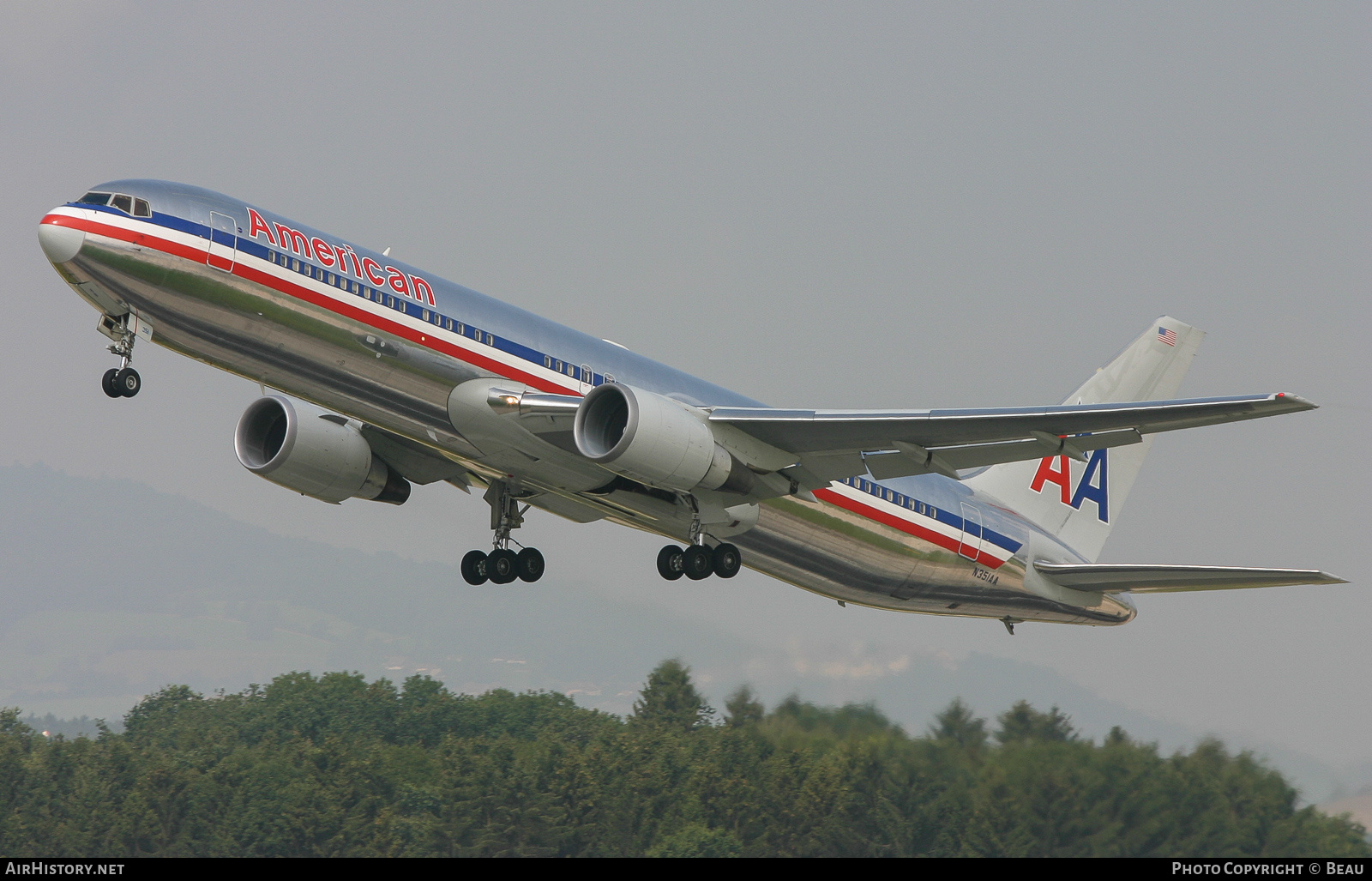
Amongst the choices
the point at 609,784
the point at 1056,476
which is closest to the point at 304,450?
the point at 1056,476

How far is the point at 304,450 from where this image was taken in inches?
1047

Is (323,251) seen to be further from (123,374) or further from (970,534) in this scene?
(970,534)

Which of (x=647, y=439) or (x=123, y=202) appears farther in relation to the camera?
(x=647, y=439)

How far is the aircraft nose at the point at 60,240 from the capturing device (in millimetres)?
20656

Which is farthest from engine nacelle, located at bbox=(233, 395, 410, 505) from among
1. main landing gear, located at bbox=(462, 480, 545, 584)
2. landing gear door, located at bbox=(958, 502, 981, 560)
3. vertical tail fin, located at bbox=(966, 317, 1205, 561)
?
vertical tail fin, located at bbox=(966, 317, 1205, 561)

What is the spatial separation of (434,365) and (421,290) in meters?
1.24

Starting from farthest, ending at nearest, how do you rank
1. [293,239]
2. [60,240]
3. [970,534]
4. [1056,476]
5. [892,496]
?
[1056,476] → [970,534] → [892,496] → [293,239] → [60,240]

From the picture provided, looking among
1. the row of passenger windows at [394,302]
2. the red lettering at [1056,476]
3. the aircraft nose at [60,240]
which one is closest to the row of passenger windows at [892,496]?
the red lettering at [1056,476]

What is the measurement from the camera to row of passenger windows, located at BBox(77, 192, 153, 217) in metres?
21.1

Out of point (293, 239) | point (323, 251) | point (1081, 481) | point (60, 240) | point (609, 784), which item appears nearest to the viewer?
point (60, 240)

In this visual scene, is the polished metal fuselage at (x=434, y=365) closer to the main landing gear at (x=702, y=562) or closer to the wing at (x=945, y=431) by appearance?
the main landing gear at (x=702, y=562)
